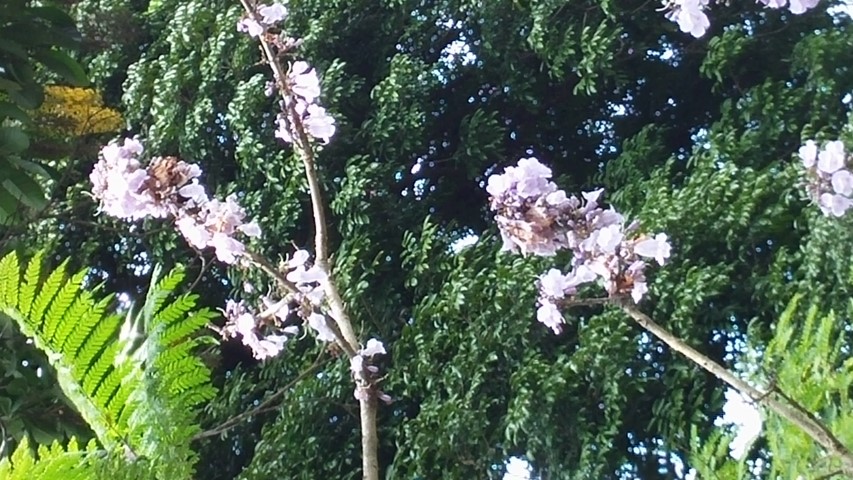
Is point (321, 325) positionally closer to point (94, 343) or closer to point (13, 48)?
point (94, 343)

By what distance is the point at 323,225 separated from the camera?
1122mm

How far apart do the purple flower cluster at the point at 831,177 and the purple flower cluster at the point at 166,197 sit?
598mm

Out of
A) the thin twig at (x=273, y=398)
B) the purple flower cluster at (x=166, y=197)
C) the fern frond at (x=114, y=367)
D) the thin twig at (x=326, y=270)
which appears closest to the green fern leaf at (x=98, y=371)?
the fern frond at (x=114, y=367)

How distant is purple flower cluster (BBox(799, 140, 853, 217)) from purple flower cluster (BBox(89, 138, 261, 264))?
0.60 meters

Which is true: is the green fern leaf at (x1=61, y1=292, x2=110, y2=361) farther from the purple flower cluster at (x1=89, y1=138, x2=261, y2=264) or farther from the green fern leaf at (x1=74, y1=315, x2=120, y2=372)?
the purple flower cluster at (x1=89, y1=138, x2=261, y2=264)

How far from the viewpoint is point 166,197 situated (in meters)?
0.96

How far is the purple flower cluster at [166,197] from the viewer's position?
949 millimetres

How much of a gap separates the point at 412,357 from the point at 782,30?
96 cm

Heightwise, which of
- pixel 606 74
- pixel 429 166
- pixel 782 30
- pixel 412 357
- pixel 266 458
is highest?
pixel 782 30

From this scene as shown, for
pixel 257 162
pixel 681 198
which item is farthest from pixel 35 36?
pixel 681 198

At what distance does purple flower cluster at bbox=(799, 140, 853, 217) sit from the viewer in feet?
2.27

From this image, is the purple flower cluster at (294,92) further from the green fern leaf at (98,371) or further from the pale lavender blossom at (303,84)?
the green fern leaf at (98,371)

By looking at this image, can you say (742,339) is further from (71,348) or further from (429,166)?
(71,348)

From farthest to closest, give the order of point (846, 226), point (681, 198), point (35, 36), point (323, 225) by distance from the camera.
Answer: point (35, 36) → point (681, 198) → point (846, 226) → point (323, 225)
